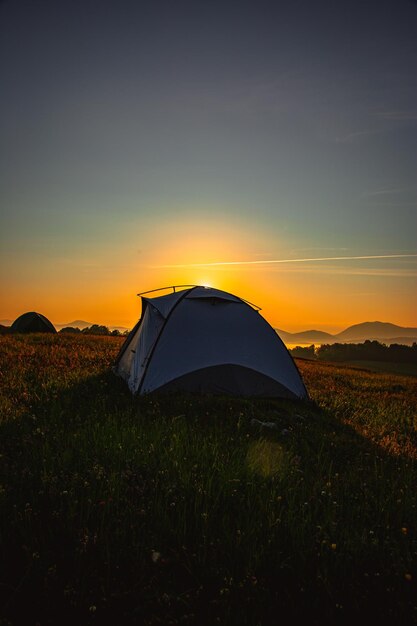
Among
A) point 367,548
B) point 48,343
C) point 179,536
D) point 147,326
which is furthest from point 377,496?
point 48,343

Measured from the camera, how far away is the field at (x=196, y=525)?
3260mm

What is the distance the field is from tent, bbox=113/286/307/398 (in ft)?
8.45

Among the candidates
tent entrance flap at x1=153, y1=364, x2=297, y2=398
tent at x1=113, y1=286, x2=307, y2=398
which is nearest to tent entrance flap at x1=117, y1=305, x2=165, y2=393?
tent at x1=113, y1=286, x2=307, y2=398

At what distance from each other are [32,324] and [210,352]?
91.4ft

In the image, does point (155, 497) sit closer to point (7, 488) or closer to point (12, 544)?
point (12, 544)

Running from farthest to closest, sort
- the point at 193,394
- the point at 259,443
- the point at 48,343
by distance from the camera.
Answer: the point at 48,343, the point at 193,394, the point at 259,443

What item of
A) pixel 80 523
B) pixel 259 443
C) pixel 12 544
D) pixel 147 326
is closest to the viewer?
pixel 12 544

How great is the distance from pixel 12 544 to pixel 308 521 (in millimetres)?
3147

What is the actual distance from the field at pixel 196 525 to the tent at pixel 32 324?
2790 centimetres

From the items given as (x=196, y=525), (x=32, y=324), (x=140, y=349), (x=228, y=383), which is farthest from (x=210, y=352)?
(x=32, y=324)

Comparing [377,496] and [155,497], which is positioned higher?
[155,497]

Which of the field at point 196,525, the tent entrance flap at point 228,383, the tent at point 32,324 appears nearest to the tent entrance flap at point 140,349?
the tent entrance flap at point 228,383

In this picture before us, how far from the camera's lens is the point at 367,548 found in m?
4.08

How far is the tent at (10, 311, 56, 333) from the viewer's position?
110 feet
